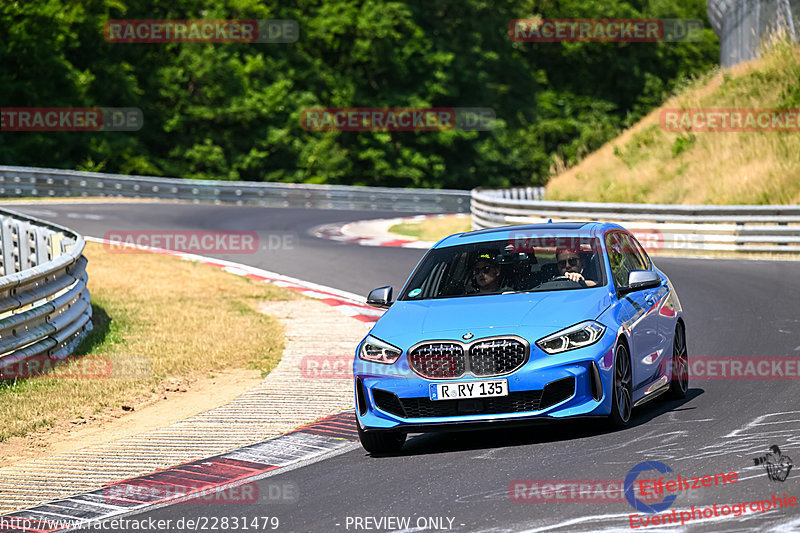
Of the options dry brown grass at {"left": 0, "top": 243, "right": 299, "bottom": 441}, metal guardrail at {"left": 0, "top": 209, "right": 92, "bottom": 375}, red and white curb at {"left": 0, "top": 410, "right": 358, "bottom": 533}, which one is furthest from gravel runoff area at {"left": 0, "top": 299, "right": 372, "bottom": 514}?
metal guardrail at {"left": 0, "top": 209, "right": 92, "bottom": 375}

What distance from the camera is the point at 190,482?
317 inches

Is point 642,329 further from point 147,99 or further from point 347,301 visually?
point 147,99

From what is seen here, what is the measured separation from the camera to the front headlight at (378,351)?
8.45 metres

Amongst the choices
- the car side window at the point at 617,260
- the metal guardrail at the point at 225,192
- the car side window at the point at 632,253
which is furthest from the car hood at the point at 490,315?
the metal guardrail at the point at 225,192

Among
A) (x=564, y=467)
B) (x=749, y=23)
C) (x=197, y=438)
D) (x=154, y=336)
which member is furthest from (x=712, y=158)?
(x=564, y=467)

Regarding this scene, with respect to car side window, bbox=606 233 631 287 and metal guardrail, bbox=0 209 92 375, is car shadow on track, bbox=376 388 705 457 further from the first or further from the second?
metal guardrail, bbox=0 209 92 375

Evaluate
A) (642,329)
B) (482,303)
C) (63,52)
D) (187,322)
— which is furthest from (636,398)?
(63,52)

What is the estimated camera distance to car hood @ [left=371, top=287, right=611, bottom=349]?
326 inches

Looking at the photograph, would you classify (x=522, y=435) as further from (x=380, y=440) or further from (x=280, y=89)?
(x=280, y=89)

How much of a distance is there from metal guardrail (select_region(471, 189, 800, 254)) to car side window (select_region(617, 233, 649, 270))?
1300 cm

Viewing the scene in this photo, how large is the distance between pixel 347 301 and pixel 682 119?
1884 centimetres

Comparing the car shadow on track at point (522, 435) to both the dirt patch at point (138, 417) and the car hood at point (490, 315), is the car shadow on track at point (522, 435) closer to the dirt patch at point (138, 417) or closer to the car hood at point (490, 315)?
Answer: the car hood at point (490, 315)

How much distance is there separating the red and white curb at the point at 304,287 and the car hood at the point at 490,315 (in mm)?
6779

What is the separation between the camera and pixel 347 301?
17.8 m
